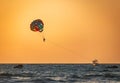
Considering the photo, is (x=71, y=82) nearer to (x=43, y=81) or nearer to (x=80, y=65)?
(x=43, y=81)

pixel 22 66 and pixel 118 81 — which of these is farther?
pixel 22 66

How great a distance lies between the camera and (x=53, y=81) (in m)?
64.1

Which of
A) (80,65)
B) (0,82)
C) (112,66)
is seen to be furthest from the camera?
(80,65)

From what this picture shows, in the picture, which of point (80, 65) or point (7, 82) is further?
point (80, 65)

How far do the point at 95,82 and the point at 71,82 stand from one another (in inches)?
103

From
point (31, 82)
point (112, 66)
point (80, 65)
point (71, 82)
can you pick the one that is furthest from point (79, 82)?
point (80, 65)

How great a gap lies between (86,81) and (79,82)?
1.46 metres

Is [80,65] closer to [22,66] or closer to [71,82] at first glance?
[22,66]

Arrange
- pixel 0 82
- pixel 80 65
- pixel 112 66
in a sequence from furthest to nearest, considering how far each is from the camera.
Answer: pixel 80 65, pixel 112 66, pixel 0 82

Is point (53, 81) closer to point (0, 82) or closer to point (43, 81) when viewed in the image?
point (43, 81)

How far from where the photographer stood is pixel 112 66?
108812 millimetres

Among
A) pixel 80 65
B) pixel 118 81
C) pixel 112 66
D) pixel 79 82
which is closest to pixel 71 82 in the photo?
pixel 79 82

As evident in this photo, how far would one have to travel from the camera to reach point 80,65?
11694 centimetres

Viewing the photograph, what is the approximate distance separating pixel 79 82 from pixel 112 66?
47608mm
